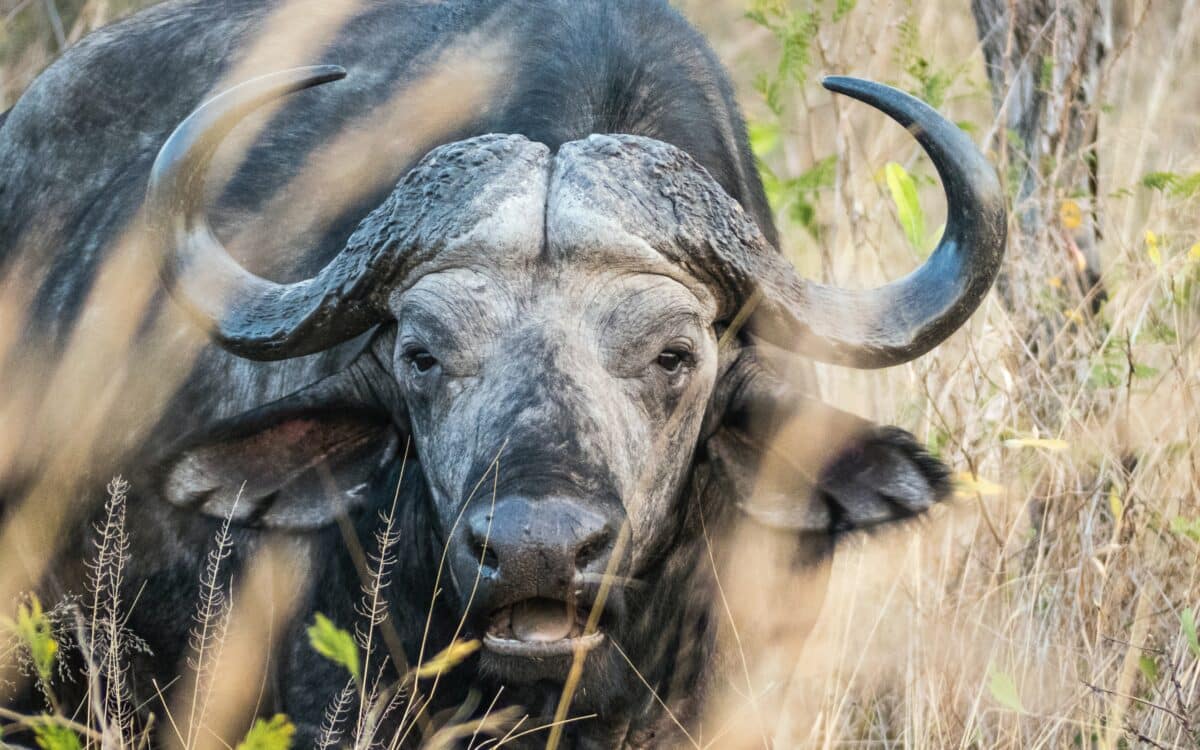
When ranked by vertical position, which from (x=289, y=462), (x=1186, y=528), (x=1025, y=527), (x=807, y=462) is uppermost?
(x=289, y=462)

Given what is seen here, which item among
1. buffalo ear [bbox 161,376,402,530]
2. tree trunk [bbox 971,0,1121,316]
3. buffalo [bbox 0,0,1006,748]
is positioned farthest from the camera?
tree trunk [bbox 971,0,1121,316]

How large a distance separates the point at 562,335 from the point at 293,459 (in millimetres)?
885

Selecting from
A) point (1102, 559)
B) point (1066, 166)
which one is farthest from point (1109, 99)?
point (1102, 559)

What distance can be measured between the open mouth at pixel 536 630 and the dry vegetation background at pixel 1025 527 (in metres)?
1.01

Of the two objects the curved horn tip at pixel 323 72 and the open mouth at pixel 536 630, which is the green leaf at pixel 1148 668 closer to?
the open mouth at pixel 536 630

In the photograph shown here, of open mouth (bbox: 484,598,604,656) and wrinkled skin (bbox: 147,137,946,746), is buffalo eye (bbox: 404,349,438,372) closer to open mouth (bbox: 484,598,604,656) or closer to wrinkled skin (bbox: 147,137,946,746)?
wrinkled skin (bbox: 147,137,946,746)

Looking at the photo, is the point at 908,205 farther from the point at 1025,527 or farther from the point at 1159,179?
the point at 1025,527

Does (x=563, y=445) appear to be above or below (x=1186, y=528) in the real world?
above

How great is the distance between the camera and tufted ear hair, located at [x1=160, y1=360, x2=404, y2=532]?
157 inches

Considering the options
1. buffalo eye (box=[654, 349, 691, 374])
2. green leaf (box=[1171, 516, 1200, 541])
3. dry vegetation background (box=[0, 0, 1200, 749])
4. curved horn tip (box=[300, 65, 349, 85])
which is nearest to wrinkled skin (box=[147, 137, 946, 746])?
Result: buffalo eye (box=[654, 349, 691, 374])

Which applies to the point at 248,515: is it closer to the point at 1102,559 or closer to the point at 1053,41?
the point at 1102,559

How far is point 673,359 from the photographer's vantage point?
3896 millimetres

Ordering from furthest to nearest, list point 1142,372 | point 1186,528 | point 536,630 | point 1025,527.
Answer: point 1025,527, point 1142,372, point 1186,528, point 536,630

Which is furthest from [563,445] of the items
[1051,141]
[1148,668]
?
[1051,141]
